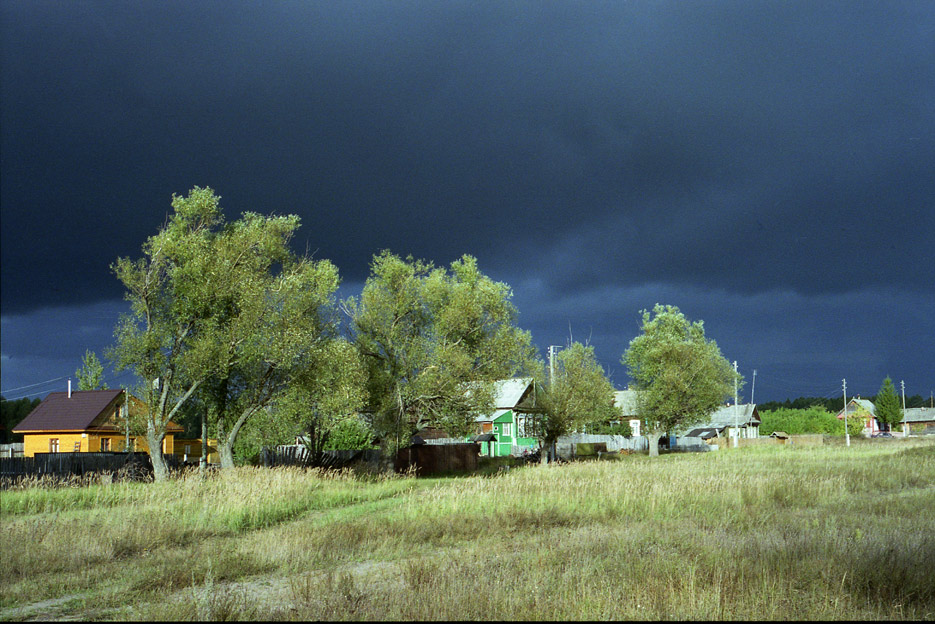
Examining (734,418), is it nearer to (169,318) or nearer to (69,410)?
(69,410)

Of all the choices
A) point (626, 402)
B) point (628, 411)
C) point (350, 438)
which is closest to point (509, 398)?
point (628, 411)

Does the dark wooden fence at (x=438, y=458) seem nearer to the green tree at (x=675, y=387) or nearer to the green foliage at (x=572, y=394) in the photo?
the green foliage at (x=572, y=394)

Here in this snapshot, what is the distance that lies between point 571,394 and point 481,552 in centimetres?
4032

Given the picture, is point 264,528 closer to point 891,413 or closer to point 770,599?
point 770,599

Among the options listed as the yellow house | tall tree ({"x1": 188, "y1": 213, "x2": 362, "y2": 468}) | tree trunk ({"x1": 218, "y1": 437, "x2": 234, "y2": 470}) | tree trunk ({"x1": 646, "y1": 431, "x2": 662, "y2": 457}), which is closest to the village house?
tree trunk ({"x1": 646, "y1": 431, "x2": 662, "y2": 457})

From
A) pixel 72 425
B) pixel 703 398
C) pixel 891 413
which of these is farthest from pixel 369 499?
pixel 891 413

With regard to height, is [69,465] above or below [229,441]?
below

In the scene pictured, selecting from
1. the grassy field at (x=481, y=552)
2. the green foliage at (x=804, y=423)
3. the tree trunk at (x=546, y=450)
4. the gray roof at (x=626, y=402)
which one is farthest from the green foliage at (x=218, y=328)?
the green foliage at (x=804, y=423)

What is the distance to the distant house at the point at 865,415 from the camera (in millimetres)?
106188

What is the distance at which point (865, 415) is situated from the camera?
10619 cm

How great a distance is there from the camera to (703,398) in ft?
220

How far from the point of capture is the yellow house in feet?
188

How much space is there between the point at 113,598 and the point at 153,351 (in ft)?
67.6

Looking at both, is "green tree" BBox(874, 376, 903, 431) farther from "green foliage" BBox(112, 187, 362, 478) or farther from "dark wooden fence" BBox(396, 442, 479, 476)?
"green foliage" BBox(112, 187, 362, 478)
